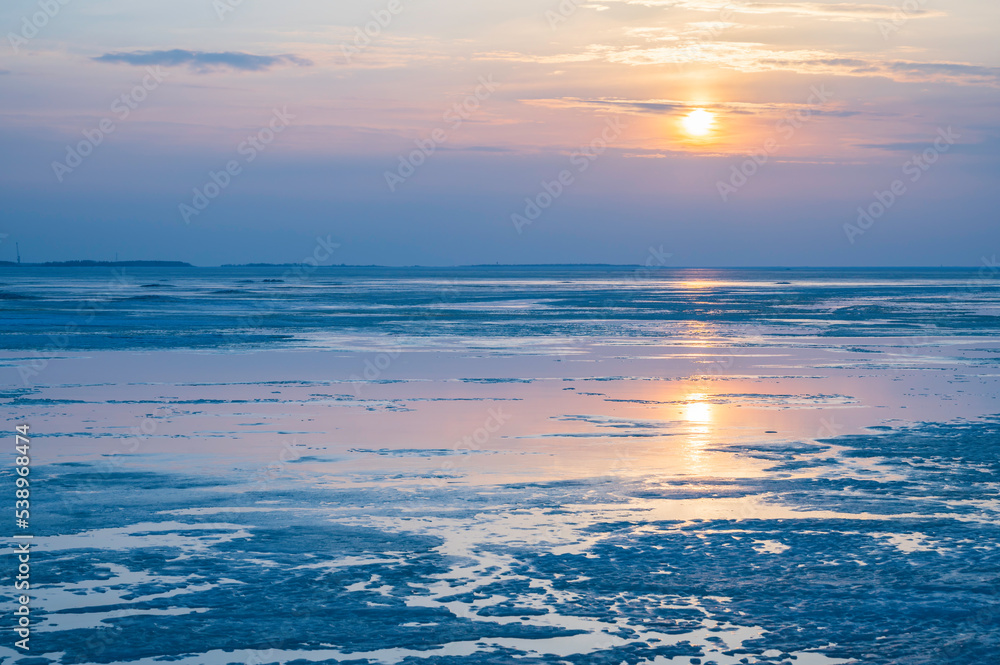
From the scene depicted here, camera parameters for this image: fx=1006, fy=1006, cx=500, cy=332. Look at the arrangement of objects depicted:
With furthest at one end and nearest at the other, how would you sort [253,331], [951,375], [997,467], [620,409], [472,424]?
[253,331] < [951,375] < [620,409] < [472,424] < [997,467]

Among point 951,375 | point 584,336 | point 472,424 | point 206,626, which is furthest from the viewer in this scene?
point 584,336

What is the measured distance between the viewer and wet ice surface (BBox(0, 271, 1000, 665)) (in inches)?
273

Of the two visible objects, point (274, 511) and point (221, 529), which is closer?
point (221, 529)

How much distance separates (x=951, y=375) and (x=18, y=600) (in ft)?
67.5

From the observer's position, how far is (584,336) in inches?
1401

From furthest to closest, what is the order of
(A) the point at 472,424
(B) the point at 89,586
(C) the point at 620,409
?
→ 1. (C) the point at 620,409
2. (A) the point at 472,424
3. (B) the point at 89,586

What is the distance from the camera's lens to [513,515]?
10.1 m

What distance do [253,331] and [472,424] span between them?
79.5ft

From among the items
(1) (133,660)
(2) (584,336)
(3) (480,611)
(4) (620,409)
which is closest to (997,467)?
(4) (620,409)

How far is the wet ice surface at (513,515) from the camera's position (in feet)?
22.7

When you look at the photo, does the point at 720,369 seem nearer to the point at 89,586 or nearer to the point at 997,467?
the point at 997,467

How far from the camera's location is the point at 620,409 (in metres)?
17.3

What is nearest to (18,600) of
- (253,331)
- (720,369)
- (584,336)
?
(720,369)

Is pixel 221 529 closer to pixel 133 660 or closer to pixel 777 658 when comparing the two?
pixel 133 660
